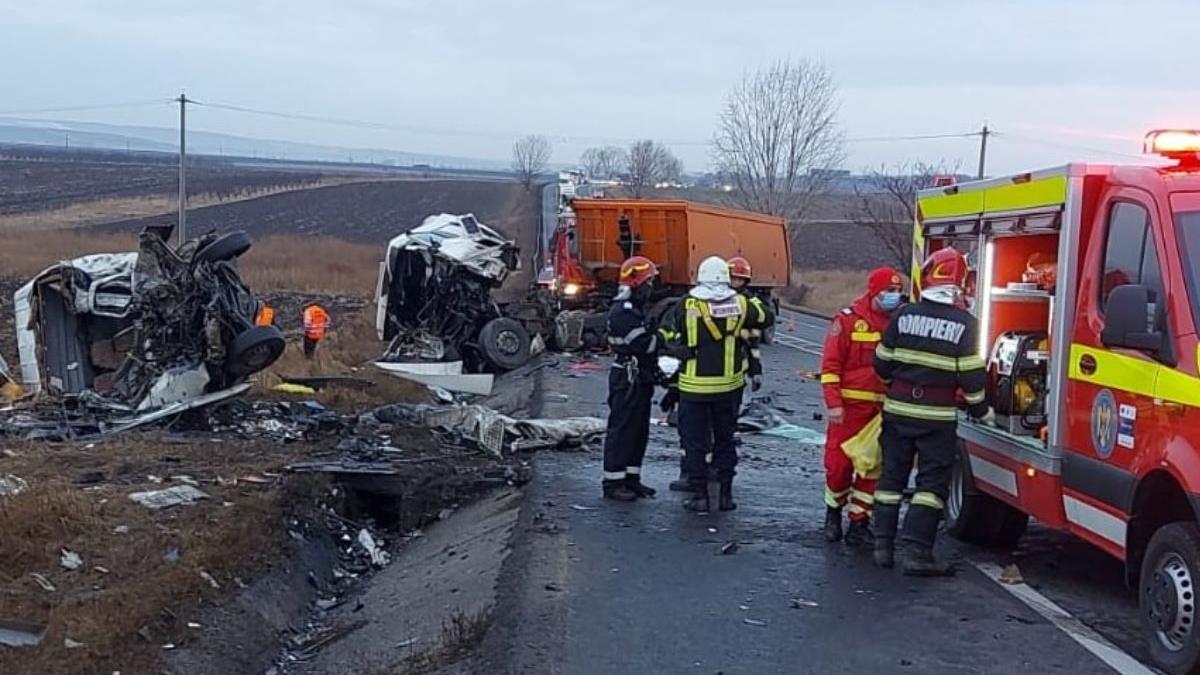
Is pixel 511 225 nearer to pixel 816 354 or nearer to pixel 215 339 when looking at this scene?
pixel 816 354

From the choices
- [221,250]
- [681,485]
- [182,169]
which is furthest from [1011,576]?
Answer: [182,169]

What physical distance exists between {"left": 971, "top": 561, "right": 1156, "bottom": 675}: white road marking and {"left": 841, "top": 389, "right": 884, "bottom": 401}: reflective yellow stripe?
107 centimetres

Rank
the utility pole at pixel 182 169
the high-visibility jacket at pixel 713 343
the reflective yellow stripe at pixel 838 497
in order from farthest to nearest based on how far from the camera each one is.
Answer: the utility pole at pixel 182 169, the high-visibility jacket at pixel 713 343, the reflective yellow stripe at pixel 838 497

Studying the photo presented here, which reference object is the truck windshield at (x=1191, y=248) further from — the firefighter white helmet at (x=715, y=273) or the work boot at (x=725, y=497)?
the work boot at (x=725, y=497)

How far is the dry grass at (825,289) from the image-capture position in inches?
1752

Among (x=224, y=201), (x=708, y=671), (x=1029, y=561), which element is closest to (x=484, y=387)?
(x=1029, y=561)

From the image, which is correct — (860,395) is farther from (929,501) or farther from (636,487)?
(636,487)

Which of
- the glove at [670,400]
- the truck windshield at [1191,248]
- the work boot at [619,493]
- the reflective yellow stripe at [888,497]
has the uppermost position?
the truck windshield at [1191,248]

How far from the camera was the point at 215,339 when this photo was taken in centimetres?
1248

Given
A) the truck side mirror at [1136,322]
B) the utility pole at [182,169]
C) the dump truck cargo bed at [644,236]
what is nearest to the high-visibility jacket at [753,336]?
the truck side mirror at [1136,322]

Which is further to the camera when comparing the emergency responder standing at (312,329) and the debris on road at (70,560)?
the emergency responder standing at (312,329)

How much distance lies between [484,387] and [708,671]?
13021 millimetres

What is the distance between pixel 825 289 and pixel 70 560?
4407cm

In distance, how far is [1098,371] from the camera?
613cm
